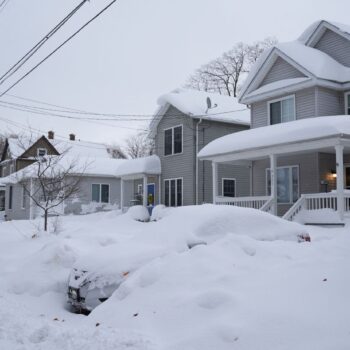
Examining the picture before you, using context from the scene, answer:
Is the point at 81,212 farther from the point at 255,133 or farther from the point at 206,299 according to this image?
the point at 206,299

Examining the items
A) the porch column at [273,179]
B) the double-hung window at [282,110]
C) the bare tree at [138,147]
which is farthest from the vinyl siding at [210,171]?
the bare tree at [138,147]

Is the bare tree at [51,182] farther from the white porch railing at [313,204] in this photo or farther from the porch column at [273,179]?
the white porch railing at [313,204]

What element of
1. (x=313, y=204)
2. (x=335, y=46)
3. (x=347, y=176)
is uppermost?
(x=335, y=46)

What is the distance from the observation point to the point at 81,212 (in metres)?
31.9

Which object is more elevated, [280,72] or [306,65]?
[280,72]

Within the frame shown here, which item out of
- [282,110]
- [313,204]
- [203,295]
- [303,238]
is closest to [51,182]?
[313,204]

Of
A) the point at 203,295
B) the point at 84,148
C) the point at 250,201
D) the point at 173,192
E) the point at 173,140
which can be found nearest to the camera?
the point at 203,295

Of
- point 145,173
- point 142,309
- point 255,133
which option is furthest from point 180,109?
point 142,309

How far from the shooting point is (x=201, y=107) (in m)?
24.7

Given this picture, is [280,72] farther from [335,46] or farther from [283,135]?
[283,135]

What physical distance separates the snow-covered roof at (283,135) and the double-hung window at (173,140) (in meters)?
5.44

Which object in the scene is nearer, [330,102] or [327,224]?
[327,224]

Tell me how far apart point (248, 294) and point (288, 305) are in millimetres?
570

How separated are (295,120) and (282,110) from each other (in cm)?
109
